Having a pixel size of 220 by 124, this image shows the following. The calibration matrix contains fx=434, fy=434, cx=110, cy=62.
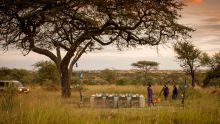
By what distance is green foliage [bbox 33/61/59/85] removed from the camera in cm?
5122

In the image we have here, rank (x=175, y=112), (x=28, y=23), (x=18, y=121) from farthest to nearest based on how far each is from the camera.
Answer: (x=28, y=23) → (x=175, y=112) → (x=18, y=121)

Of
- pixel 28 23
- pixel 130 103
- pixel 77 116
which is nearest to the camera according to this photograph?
pixel 77 116

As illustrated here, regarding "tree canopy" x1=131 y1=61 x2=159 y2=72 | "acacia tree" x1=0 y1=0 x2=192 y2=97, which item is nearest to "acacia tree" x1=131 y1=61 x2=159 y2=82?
"tree canopy" x1=131 y1=61 x2=159 y2=72

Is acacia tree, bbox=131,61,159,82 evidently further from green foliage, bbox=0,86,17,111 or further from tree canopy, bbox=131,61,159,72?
green foliage, bbox=0,86,17,111

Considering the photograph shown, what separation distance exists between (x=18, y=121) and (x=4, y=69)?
54.9 meters

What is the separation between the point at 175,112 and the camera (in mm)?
14898

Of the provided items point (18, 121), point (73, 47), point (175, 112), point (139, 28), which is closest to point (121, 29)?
point (139, 28)

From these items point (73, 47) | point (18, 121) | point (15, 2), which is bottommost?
point (18, 121)

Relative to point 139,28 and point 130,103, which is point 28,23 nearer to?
point 139,28

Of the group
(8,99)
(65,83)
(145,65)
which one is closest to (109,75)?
(145,65)

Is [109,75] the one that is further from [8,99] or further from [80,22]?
[8,99]

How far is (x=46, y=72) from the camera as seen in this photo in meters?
52.1

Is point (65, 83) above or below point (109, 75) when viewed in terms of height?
below

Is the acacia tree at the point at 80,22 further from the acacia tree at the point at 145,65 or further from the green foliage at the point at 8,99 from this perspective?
the acacia tree at the point at 145,65
